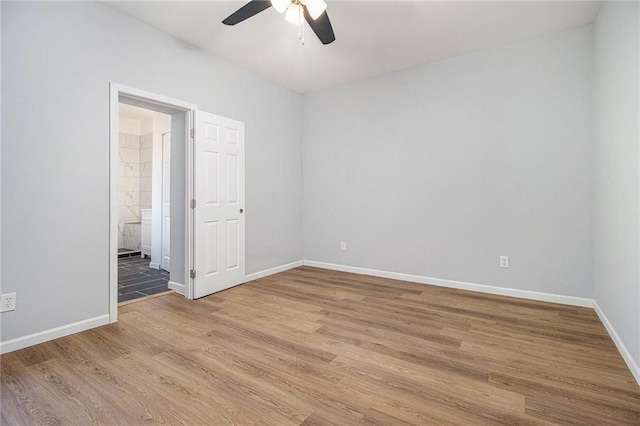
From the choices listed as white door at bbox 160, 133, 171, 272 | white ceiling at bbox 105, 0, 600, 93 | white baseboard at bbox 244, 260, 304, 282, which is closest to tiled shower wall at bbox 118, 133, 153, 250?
white door at bbox 160, 133, 171, 272

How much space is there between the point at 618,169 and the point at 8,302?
4485 millimetres

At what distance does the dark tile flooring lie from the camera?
139 inches

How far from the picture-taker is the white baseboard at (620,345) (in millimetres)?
1805

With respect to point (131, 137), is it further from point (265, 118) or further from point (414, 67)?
point (414, 67)

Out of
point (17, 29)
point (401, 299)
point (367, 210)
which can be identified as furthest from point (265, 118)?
point (401, 299)

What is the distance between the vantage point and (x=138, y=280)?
13.5 feet

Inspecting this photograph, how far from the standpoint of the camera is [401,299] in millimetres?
3289

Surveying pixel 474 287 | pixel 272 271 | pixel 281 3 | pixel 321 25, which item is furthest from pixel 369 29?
pixel 272 271

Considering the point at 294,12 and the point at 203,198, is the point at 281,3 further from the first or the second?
the point at 203,198

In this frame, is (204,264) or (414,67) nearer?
(204,264)

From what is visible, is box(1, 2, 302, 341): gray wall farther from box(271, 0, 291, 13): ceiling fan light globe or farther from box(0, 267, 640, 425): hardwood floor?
box(271, 0, 291, 13): ceiling fan light globe

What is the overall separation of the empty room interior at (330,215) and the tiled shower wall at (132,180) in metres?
2.16

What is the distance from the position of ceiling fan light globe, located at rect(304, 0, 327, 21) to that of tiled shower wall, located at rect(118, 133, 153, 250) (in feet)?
18.6

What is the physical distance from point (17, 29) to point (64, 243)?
1579 mm
